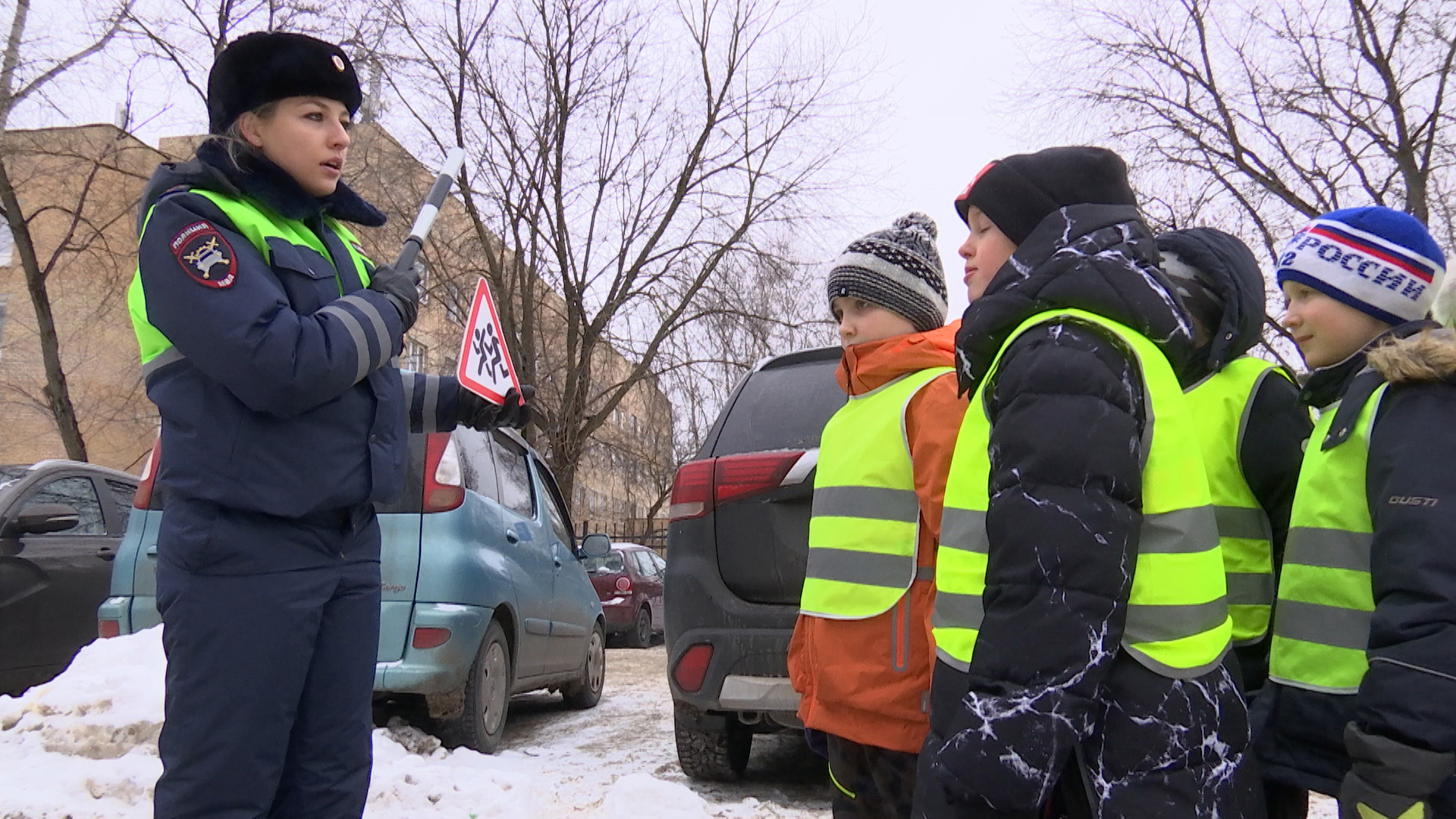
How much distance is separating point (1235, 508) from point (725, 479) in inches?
82.6

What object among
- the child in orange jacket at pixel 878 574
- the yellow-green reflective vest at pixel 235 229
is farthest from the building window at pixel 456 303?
the child in orange jacket at pixel 878 574

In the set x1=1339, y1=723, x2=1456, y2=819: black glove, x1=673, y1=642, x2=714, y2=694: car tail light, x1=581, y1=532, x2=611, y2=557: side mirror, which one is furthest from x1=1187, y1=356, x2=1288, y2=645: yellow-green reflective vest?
x1=581, y1=532, x2=611, y2=557: side mirror

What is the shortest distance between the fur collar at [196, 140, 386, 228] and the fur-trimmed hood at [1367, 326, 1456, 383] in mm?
2143

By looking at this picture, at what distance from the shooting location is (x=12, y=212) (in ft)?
46.3

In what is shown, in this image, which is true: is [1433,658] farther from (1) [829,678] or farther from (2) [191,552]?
(2) [191,552]

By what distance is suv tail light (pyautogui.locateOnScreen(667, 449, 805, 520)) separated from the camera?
3818 mm

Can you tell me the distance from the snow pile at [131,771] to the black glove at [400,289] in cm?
213

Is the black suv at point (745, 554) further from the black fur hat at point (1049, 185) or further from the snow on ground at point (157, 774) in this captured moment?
the black fur hat at point (1049, 185)

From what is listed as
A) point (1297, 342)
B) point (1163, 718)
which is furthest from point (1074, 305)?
point (1297, 342)

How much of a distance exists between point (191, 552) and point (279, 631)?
213 millimetres

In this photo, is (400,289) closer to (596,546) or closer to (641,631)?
(596,546)

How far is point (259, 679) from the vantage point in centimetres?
194

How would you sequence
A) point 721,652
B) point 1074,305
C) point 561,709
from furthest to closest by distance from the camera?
point 561,709
point 721,652
point 1074,305

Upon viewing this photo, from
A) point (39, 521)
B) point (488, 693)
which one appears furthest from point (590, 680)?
point (39, 521)
